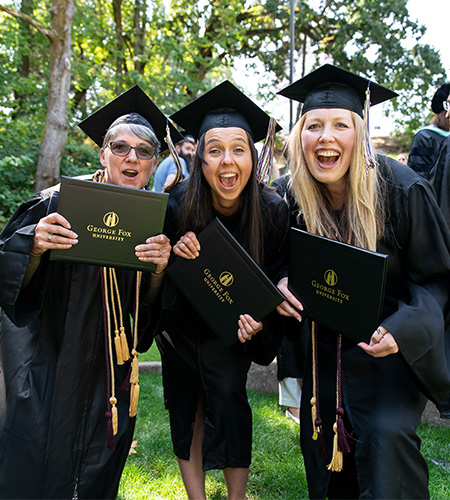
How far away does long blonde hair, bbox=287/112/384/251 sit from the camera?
2.26 meters

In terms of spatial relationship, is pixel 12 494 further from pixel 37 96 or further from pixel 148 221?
pixel 37 96

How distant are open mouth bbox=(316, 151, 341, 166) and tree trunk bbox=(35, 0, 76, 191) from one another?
7360mm

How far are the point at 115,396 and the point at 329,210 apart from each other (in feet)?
4.97

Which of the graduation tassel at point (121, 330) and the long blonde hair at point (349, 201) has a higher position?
the long blonde hair at point (349, 201)

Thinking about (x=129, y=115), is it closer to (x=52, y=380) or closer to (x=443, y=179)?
(x=52, y=380)

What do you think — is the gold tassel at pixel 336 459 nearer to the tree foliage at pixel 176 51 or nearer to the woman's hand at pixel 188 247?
the woman's hand at pixel 188 247

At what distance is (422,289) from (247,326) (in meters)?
0.87

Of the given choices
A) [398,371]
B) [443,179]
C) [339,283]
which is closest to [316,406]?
[398,371]

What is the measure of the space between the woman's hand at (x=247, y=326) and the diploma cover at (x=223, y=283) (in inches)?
0.9

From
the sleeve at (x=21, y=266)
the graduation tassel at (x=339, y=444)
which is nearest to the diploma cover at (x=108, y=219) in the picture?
the sleeve at (x=21, y=266)

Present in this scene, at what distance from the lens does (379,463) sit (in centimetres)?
199

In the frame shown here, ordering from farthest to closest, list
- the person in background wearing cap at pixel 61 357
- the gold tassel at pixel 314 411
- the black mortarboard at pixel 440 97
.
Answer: the black mortarboard at pixel 440 97, the gold tassel at pixel 314 411, the person in background wearing cap at pixel 61 357

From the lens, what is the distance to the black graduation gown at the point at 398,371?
6.56 feet

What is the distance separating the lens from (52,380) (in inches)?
87.4
